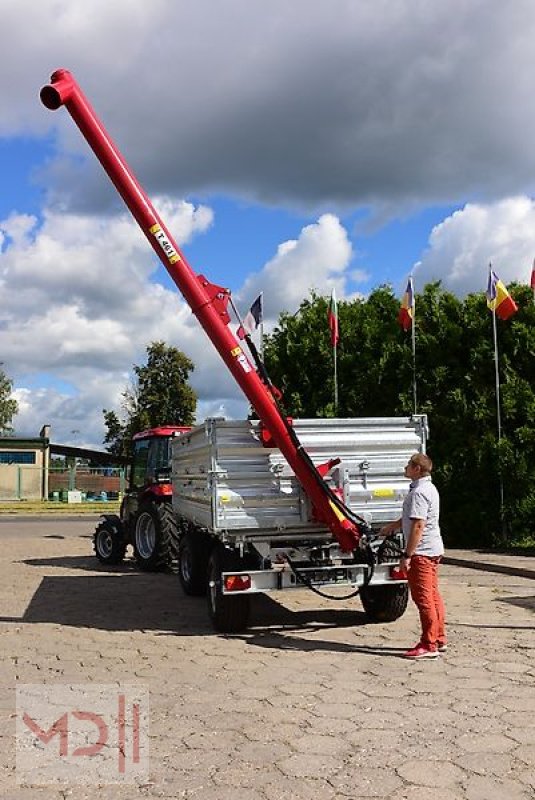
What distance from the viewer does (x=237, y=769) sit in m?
4.70

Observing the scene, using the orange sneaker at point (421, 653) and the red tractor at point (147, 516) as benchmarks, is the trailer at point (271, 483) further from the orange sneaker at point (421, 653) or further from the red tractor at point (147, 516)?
the red tractor at point (147, 516)

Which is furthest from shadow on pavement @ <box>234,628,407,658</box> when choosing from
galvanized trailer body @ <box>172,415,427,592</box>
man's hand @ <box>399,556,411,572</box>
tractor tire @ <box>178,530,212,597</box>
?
tractor tire @ <box>178,530,212,597</box>

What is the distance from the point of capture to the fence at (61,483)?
4791 cm

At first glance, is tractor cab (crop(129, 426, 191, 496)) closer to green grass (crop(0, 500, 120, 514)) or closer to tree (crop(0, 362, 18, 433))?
green grass (crop(0, 500, 120, 514))

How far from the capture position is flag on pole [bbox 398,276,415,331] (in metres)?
17.2

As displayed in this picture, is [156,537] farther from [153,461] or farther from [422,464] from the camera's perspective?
[422,464]

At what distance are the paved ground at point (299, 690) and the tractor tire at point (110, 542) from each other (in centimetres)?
363

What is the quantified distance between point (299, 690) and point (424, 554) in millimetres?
1797

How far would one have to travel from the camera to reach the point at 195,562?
1069cm

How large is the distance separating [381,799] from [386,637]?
411cm

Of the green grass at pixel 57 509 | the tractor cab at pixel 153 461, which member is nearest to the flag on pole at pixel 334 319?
the tractor cab at pixel 153 461

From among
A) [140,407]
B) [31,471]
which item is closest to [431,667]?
[31,471]

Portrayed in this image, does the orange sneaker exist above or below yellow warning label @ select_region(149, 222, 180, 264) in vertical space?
below

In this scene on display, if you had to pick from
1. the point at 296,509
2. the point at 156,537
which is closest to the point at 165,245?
the point at 296,509
